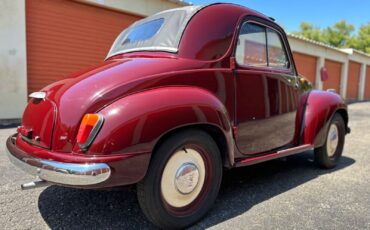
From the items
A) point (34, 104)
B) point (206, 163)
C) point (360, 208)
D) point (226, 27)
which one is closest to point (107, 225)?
point (206, 163)

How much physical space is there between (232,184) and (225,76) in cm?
137

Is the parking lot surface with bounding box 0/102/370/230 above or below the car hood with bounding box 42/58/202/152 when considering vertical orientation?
below

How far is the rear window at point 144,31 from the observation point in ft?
11.6

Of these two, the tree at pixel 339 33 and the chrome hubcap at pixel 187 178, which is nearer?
the chrome hubcap at pixel 187 178

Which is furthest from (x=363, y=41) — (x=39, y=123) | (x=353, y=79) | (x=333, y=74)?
(x=39, y=123)

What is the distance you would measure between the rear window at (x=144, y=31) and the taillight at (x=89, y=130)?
1.41m

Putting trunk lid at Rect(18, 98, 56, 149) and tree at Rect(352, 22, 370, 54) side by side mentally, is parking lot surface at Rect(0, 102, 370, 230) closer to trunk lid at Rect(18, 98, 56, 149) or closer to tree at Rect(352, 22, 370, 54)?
trunk lid at Rect(18, 98, 56, 149)

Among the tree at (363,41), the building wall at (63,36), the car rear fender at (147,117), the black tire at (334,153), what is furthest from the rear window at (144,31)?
the tree at (363,41)

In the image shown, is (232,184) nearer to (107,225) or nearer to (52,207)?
(107,225)

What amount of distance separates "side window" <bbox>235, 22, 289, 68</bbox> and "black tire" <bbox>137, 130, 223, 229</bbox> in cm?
105

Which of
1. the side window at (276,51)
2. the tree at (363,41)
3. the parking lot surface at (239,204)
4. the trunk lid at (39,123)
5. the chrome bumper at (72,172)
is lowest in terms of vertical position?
the parking lot surface at (239,204)

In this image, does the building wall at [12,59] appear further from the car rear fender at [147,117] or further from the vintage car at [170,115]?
the car rear fender at [147,117]

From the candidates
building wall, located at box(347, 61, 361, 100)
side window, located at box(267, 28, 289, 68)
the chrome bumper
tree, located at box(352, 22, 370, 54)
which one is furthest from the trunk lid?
tree, located at box(352, 22, 370, 54)

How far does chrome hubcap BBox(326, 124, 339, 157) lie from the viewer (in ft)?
15.5
